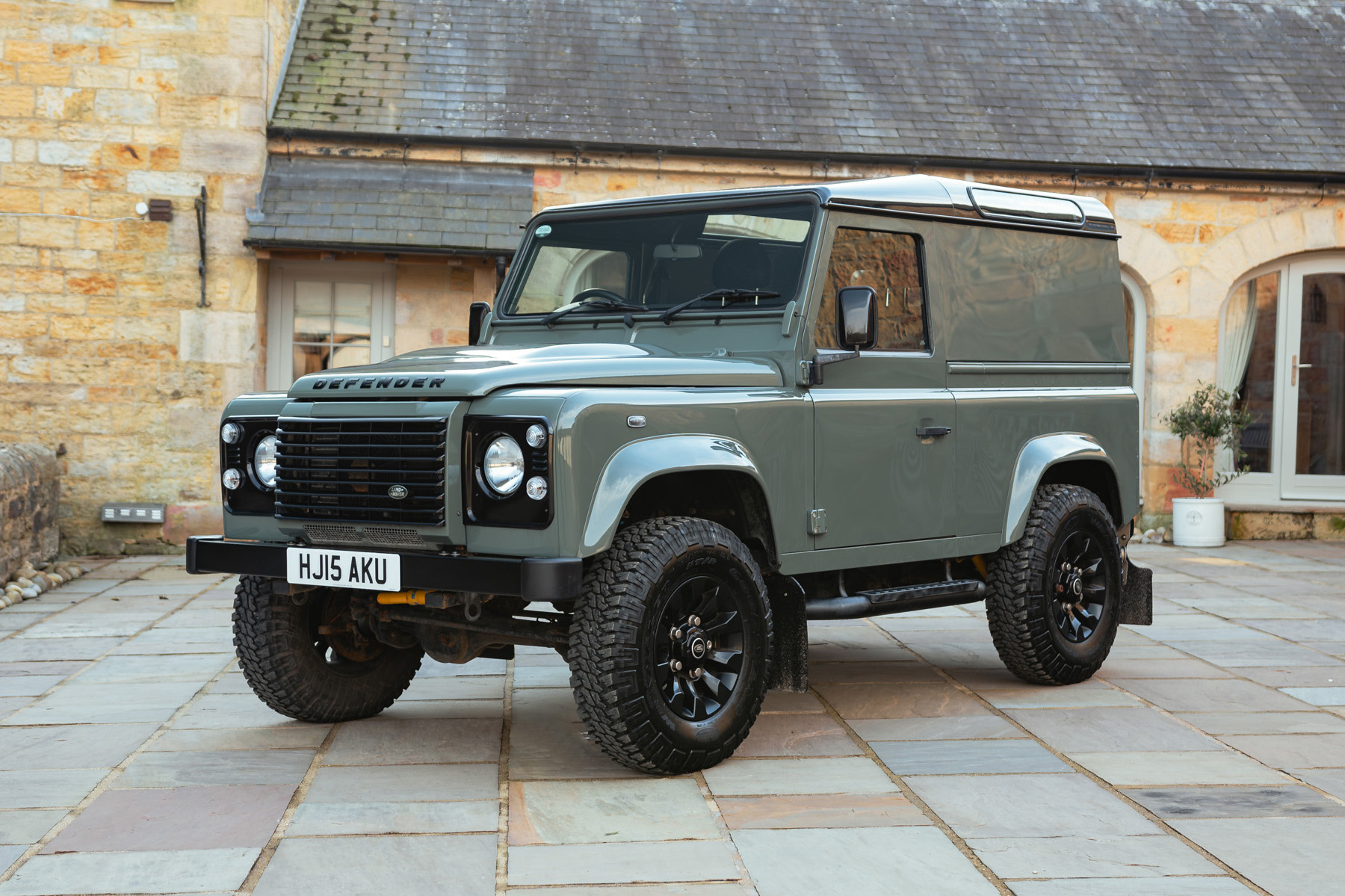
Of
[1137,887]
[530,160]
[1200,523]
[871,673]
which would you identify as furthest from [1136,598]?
[530,160]

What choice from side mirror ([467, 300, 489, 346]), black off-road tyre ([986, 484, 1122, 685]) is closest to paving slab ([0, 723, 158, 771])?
side mirror ([467, 300, 489, 346])

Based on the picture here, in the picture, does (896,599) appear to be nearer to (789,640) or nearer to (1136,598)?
(789,640)

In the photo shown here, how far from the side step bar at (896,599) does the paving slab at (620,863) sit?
1453 mm

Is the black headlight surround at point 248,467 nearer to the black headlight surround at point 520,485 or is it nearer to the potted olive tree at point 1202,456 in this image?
the black headlight surround at point 520,485

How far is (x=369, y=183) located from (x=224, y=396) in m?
2.17

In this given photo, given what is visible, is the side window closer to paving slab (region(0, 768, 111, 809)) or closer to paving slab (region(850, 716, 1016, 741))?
paving slab (region(850, 716, 1016, 741))

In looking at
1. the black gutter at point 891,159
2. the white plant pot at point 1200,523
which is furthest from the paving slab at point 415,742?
the white plant pot at point 1200,523

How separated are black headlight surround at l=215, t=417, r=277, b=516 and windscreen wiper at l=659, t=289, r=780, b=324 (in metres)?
1.53

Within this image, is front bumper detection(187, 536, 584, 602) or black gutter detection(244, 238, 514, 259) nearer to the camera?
front bumper detection(187, 536, 584, 602)

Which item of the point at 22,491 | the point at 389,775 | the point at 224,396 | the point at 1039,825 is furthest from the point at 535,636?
the point at 224,396

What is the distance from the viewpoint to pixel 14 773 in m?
4.40

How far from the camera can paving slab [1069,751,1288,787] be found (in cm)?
430

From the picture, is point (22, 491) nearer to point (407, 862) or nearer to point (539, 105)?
point (539, 105)

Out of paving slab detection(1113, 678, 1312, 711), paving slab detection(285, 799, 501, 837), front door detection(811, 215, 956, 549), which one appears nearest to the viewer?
paving slab detection(285, 799, 501, 837)
